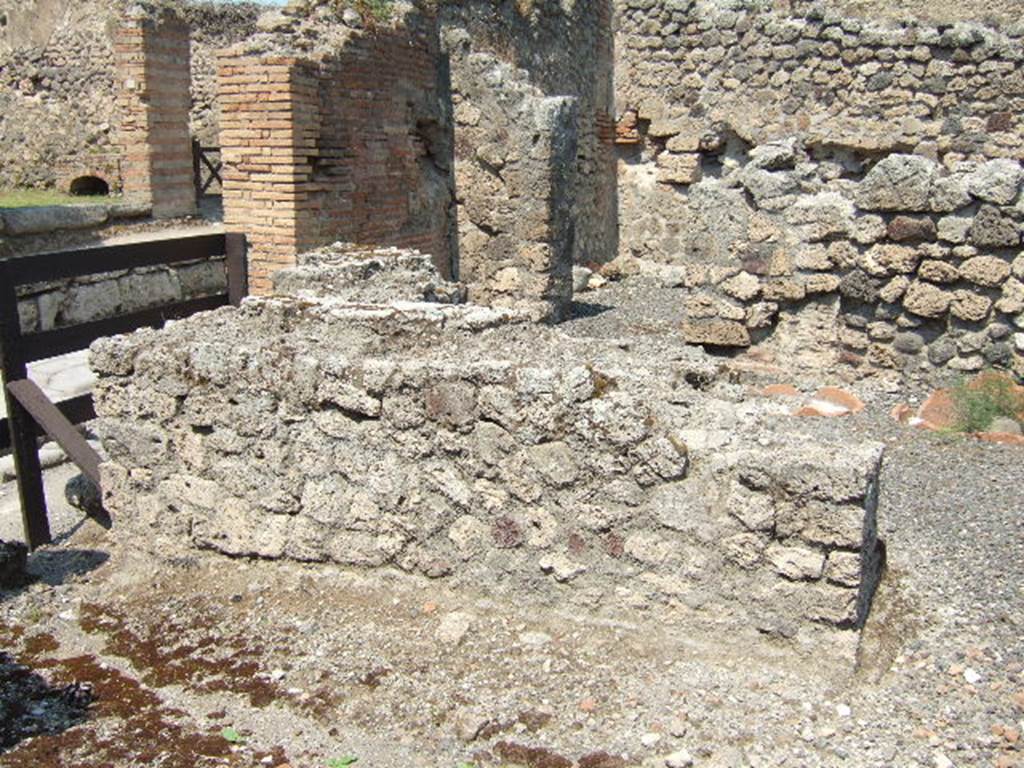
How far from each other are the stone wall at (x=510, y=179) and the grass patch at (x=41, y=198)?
7.58 meters

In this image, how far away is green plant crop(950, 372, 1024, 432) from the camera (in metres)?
6.32

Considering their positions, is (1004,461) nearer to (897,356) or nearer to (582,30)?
(897,356)

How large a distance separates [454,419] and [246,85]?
5460mm

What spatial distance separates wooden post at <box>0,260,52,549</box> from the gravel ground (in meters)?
1.25

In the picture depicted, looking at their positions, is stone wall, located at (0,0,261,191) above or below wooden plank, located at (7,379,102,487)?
above

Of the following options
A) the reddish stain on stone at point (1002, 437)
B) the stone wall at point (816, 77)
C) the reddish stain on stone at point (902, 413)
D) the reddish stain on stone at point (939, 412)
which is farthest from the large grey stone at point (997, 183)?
the stone wall at point (816, 77)

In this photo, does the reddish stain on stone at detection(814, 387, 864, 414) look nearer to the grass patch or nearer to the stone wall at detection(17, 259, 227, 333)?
the stone wall at detection(17, 259, 227, 333)

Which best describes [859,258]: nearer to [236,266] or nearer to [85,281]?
[236,266]

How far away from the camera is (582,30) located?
13930mm

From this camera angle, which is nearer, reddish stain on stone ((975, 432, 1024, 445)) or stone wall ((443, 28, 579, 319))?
reddish stain on stone ((975, 432, 1024, 445))

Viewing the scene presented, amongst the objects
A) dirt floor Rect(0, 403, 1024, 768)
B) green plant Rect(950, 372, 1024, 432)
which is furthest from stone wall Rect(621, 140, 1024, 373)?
dirt floor Rect(0, 403, 1024, 768)

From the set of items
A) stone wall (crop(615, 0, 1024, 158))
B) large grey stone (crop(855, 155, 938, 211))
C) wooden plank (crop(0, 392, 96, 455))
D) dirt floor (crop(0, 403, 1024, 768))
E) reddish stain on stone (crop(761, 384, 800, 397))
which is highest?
stone wall (crop(615, 0, 1024, 158))

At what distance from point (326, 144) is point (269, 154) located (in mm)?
533

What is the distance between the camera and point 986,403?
6.37 m
